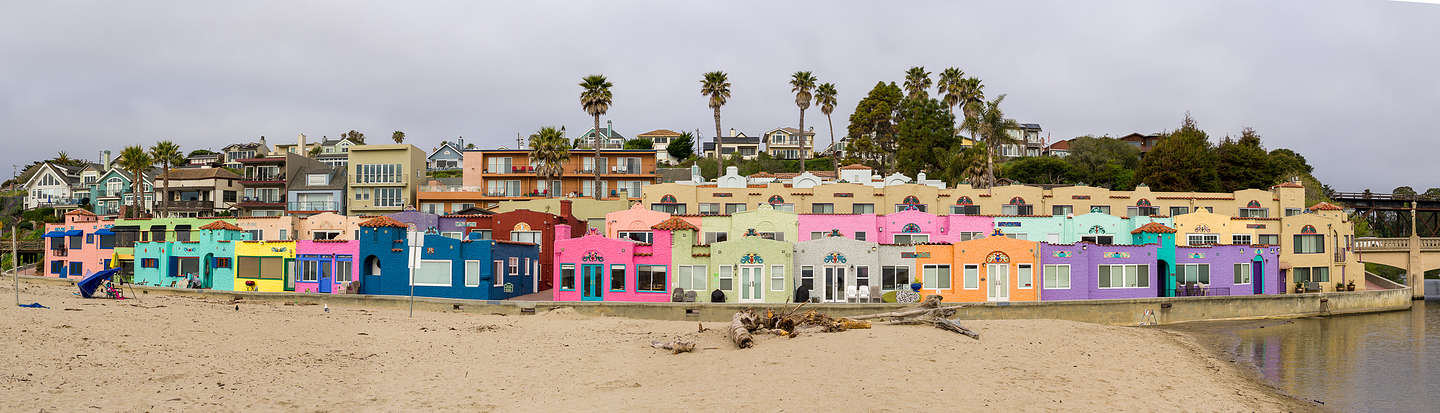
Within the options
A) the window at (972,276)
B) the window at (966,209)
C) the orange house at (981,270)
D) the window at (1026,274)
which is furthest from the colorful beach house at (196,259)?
the window at (966,209)

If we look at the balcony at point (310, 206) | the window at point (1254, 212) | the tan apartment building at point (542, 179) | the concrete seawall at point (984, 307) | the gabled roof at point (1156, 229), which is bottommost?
the concrete seawall at point (984, 307)

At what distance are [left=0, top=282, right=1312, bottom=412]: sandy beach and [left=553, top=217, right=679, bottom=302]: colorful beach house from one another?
33.0ft

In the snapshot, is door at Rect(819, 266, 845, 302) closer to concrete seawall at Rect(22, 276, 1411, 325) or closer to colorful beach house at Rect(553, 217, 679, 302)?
concrete seawall at Rect(22, 276, 1411, 325)

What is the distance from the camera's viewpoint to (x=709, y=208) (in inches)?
2208

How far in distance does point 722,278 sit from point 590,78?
3721cm

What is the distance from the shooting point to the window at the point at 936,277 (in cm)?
3859

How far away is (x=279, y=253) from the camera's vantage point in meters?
44.8

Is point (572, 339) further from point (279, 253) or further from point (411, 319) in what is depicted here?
point (279, 253)

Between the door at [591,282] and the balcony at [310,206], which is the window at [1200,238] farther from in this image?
the balcony at [310,206]

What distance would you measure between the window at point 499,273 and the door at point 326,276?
9.06 m

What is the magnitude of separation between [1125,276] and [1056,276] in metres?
4.24

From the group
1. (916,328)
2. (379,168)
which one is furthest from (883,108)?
(916,328)

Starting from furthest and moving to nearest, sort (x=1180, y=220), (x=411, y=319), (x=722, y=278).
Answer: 1. (x=1180, y=220)
2. (x=722, y=278)
3. (x=411, y=319)

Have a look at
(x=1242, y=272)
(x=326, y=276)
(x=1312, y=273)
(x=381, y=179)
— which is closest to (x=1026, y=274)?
(x=1242, y=272)
